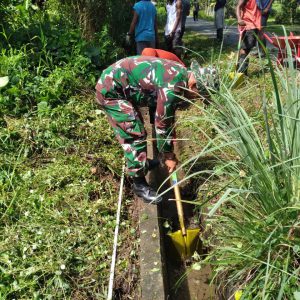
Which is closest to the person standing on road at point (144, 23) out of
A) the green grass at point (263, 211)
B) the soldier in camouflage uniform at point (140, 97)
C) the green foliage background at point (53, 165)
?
the green foliage background at point (53, 165)

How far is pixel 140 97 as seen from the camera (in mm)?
3225

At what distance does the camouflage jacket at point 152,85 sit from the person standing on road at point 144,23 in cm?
302

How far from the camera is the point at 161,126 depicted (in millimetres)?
3020

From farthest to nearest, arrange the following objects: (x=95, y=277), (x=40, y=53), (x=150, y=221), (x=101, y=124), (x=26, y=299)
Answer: (x=40, y=53)
(x=101, y=124)
(x=150, y=221)
(x=95, y=277)
(x=26, y=299)

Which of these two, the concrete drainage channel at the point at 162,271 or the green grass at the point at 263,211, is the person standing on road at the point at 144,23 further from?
the green grass at the point at 263,211

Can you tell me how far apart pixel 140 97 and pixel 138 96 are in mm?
19

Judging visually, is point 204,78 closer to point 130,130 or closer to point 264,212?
point 130,130

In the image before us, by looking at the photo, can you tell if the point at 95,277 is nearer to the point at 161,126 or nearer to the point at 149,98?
the point at 161,126

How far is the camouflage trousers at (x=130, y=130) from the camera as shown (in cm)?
311

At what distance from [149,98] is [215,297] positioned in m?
1.64

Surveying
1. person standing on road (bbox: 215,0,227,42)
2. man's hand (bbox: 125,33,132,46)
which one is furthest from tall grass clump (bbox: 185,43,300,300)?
person standing on road (bbox: 215,0,227,42)

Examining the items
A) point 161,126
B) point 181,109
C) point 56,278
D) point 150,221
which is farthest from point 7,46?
point 56,278

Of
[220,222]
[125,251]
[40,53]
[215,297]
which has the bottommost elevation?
[215,297]

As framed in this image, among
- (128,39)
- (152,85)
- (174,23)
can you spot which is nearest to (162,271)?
(152,85)
